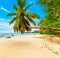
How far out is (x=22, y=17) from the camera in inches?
1372

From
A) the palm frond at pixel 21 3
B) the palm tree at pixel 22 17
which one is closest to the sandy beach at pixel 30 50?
the palm tree at pixel 22 17

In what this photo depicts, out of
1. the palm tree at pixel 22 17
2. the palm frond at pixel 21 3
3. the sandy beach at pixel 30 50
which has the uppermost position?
the palm frond at pixel 21 3

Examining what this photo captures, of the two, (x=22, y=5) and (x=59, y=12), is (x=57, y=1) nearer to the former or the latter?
(x=59, y=12)

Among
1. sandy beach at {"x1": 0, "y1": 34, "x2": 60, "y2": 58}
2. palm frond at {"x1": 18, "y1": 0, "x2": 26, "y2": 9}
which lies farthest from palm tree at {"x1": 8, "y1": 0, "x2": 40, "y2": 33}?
sandy beach at {"x1": 0, "y1": 34, "x2": 60, "y2": 58}

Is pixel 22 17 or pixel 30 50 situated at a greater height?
pixel 22 17

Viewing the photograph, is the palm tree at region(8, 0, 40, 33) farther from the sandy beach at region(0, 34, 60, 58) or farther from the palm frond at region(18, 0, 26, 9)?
the sandy beach at region(0, 34, 60, 58)

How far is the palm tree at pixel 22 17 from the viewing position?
1342 inches

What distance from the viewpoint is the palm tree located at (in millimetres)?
34075

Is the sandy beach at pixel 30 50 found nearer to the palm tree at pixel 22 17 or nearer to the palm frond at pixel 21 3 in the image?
the palm tree at pixel 22 17

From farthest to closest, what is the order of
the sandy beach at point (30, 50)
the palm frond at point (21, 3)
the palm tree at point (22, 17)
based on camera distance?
1. the palm frond at point (21, 3)
2. the palm tree at point (22, 17)
3. the sandy beach at point (30, 50)

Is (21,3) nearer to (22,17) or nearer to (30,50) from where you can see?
(22,17)

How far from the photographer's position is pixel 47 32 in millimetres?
61312

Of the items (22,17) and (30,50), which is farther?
(22,17)

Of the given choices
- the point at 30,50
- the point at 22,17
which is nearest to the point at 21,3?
the point at 22,17
